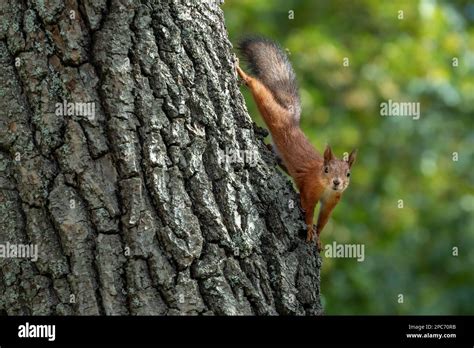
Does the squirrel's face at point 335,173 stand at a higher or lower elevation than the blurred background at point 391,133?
lower

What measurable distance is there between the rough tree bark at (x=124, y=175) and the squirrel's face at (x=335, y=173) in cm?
143

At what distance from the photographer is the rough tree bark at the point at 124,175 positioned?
2.84 metres

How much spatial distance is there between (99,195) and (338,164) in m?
2.08

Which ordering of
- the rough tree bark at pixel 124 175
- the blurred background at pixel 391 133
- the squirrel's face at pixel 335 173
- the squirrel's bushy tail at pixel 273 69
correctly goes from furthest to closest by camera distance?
the blurred background at pixel 391 133 → the squirrel's face at pixel 335 173 → the squirrel's bushy tail at pixel 273 69 → the rough tree bark at pixel 124 175

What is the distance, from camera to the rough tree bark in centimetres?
284

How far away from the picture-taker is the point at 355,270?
828 centimetres

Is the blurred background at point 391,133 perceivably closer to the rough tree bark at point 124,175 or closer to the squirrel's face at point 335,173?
the squirrel's face at point 335,173

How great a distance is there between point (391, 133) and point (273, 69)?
510 centimetres

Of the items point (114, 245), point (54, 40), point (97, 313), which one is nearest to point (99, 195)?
point (114, 245)

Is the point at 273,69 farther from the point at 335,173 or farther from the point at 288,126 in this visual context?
the point at 335,173

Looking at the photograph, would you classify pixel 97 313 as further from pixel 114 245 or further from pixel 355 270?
pixel 355 270

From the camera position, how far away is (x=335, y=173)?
4.60 meters

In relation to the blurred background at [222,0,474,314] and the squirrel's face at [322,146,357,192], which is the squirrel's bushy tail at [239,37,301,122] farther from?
the blurred background at [222,0,474,314]

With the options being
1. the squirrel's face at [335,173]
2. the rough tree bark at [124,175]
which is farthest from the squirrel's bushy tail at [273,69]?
the rough tree bark at [124,175]
